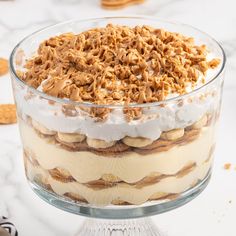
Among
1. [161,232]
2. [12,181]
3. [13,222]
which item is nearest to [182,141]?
[161,232]

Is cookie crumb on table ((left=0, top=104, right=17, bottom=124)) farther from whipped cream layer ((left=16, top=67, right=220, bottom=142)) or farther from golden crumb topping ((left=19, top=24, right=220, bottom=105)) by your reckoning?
whipped cream layer ((left=16, top=67, right=220, bottom=142))

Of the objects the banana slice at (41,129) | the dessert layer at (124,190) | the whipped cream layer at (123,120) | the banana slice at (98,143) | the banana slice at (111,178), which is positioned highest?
the whipped cream layer at (123,120)

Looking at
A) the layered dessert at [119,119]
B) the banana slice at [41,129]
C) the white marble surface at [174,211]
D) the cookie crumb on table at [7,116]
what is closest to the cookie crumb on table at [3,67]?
the white marble surface at [174,211]

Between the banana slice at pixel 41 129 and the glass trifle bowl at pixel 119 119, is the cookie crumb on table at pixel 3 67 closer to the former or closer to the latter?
the glass trifle bowl at pixel 119 119

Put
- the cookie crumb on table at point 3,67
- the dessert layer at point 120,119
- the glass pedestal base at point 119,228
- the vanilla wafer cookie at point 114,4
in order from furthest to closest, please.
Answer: the vanilla wafer cookie at point 114,4 < the cookie crumb on table at point 3,67 < the glass pedestal base at point 119,228 < the dessert layer at point 120,119

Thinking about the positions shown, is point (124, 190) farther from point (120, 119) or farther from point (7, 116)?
point (7, 116)

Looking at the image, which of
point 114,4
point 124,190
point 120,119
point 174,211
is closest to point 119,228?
point 174,211

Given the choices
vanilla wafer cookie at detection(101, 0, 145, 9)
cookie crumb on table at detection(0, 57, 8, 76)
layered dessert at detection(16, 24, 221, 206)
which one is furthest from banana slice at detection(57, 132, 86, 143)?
vanilla wafer cookie at detection(101, 0, 145, 9)
